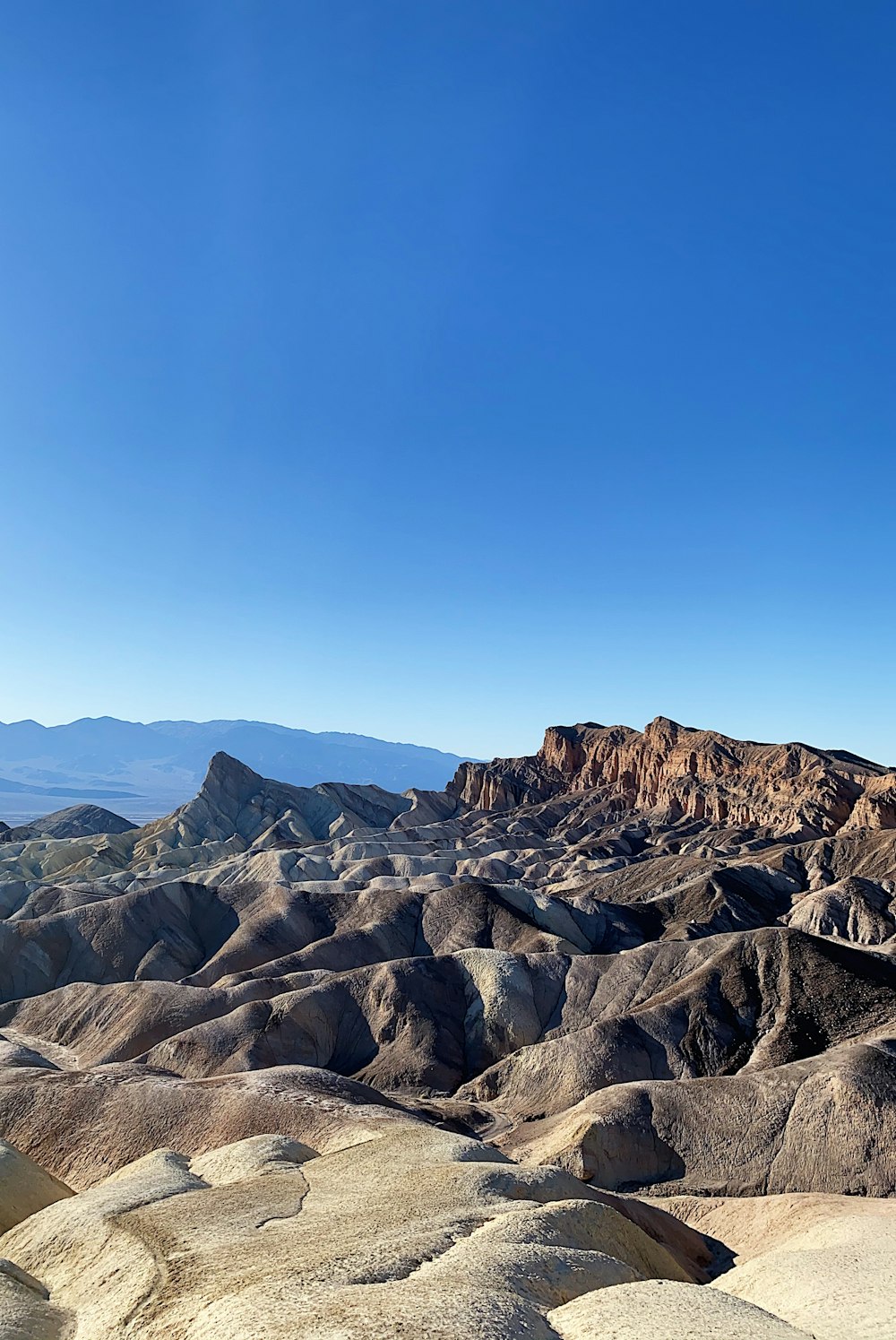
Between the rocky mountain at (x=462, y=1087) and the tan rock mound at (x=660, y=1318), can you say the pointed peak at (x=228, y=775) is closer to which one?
the rocky mountain at (x=462, y=1087)

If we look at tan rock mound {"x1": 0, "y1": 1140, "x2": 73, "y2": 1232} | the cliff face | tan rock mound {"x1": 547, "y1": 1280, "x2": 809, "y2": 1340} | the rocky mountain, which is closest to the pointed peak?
the rocky mountain

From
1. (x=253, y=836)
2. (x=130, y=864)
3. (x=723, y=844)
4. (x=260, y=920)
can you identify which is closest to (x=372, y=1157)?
(x=260, y=920)

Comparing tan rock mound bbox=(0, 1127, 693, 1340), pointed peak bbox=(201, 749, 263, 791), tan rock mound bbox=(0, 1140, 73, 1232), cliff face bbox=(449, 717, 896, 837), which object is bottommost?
tan rock mound bbox=(0, 1140, 73, 1232)

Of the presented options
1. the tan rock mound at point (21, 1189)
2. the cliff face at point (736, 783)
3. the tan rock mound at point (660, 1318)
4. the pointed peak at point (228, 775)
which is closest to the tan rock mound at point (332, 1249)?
the tan rock mound at point (660, 1318)

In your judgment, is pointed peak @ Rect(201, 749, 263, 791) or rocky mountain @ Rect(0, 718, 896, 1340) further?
pointed peak @ Rect(201, 749, 263, 791)

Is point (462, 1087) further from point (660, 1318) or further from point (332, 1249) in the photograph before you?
point (660, 1318)

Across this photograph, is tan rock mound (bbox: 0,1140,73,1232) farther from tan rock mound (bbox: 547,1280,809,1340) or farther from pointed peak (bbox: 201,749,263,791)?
pointed peak (bbox: 201,749,263,791)
